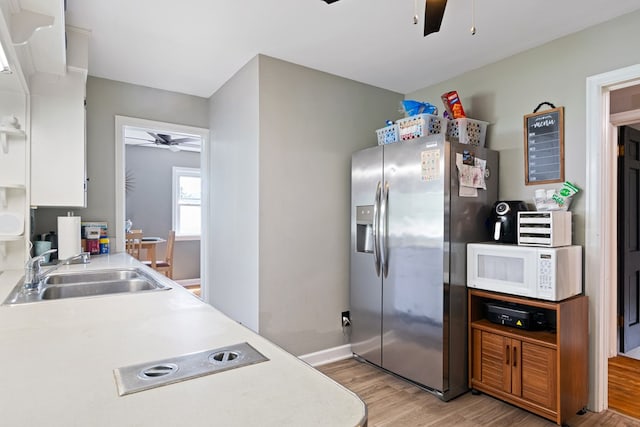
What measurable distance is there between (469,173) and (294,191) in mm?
1300

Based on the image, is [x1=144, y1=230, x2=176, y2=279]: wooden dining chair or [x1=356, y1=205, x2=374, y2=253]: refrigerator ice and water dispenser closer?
[x1=356, y1=205, x2=374, y2=253]: refrigerator ice and water dispenser

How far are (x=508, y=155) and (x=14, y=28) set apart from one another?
3038mm

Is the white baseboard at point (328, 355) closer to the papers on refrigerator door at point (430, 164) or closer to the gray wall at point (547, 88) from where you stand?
the papers on refrigerator door at point (430, 164)

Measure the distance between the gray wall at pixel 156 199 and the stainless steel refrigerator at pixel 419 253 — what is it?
4316mm

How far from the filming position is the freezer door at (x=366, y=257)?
2938mm

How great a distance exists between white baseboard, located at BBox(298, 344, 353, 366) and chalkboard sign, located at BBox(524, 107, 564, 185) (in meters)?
→ 1.96

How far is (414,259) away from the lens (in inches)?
104

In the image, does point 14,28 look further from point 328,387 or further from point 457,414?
point 457,414

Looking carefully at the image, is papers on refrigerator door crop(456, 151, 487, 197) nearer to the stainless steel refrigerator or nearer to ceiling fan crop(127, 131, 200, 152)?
the stainless steel refrigerator

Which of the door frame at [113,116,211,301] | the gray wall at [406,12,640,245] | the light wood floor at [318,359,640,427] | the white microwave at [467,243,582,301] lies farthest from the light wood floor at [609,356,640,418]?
the door frame at [113,116,211,301]

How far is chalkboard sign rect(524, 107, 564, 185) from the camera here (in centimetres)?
250

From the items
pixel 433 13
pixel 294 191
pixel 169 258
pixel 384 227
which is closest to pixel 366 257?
pixel 384 227

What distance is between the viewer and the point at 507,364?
2.33m

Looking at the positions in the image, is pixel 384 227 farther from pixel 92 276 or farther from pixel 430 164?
pixel 92 276
